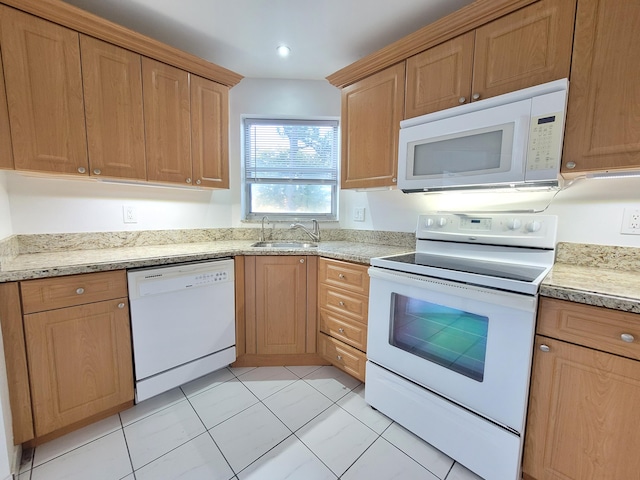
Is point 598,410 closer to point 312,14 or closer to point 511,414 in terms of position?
point 511,414

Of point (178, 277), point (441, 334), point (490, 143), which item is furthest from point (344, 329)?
point (490, 143)

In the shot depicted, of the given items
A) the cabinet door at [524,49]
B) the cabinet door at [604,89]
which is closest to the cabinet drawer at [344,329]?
the cabinet door at [604,89]

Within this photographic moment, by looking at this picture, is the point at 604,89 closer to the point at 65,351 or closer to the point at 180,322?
the point at 180,322

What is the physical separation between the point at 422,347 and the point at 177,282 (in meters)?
1.43

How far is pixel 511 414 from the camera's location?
3.51ft

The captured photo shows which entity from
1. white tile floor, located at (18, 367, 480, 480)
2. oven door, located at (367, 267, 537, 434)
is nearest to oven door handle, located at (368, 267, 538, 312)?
oven door, located at (367, 267, 537, 434)

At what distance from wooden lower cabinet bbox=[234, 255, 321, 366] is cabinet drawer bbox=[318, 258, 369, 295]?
8cm

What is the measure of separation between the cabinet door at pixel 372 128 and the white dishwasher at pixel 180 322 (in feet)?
3.70

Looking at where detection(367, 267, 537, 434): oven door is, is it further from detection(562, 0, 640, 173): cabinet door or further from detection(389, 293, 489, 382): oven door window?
detection(562, 0, 640, 173): cabinet door

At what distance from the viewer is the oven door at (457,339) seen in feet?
3.46

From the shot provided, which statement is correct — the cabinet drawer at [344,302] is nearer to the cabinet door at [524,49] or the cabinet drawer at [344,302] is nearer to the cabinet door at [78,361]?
the cabinet door at [78,361]

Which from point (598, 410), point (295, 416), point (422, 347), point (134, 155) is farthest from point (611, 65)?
point (134, 155)

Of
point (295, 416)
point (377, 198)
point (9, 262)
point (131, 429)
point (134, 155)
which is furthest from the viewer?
point (377, 198)

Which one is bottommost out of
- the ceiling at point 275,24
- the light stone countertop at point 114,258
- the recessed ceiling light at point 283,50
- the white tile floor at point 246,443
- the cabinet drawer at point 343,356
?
the white tile floor at point 246,443
